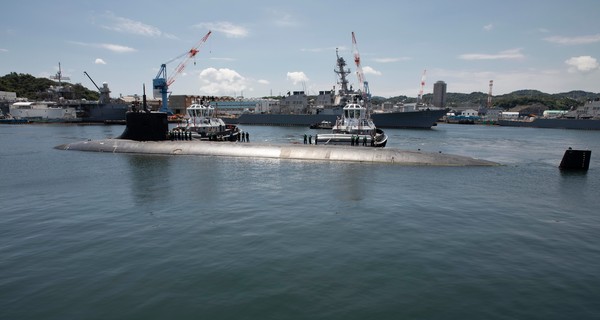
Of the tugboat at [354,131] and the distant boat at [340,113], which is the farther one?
the distant boat at [340,113]

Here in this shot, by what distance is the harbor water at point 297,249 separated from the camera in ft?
29.8

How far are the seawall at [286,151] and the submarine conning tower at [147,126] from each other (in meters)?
0.78

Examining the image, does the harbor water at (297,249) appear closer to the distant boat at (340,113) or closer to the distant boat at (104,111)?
the distant boat at (340,113)

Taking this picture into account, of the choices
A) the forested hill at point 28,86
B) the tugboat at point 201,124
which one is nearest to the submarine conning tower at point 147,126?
the tugboat at point 201,124

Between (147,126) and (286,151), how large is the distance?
1591 centimetres

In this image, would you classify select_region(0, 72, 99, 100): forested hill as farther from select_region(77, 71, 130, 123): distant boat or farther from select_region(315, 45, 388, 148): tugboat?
select_region(315, 45, 388, 148): tugboat

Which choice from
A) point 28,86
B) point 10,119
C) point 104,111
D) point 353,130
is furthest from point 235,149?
point 28,86

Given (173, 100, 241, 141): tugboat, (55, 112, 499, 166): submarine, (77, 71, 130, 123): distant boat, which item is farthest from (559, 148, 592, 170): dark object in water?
(77, 71, 130, 123): distant boat

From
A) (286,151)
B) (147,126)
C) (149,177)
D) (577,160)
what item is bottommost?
(149,177)

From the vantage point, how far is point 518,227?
15289 millimetres

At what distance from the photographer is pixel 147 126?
39.3m

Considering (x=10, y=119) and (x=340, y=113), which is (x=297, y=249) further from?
(x=10, y=119)

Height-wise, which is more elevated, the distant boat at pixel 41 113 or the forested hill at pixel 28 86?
the forested hill at pixel 28 86

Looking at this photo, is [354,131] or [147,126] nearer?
[147,126]
